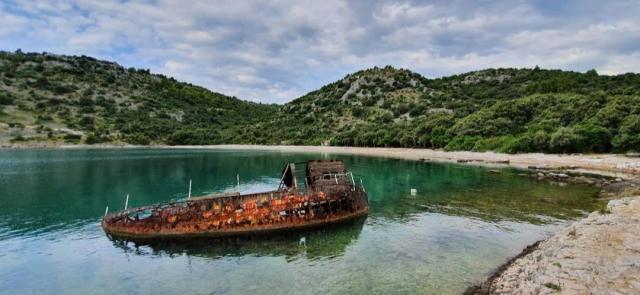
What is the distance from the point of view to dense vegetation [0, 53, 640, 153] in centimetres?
7550

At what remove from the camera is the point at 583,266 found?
40.9 feet

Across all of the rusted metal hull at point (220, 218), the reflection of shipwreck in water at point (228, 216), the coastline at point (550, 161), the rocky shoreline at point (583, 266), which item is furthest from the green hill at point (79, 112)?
the rocky shoreline at point (583, 266)

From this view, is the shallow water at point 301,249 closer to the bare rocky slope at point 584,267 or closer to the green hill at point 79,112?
the bare rocky slope at point 584,267

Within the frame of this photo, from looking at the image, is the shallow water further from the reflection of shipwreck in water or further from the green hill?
the green hill

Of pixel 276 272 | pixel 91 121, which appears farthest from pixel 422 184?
pixel 91 121

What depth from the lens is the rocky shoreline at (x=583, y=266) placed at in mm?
10852

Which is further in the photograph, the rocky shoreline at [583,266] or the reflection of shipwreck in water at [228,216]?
the reflection of shipwreck in water at [228,216]

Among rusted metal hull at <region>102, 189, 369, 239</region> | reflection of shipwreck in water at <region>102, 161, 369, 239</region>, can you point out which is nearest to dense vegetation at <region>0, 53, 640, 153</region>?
reflection of shipwreck in water at <region>102, 161, 369, 239</region>

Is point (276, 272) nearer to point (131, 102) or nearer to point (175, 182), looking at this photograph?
point (175, 182)

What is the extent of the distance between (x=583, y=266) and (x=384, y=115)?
142 m

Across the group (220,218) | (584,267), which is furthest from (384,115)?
(584,267)

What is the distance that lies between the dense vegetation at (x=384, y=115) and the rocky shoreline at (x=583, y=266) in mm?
56821

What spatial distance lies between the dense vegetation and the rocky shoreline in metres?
56.8

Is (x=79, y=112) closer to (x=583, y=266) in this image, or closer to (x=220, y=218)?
(x=220, y=218)
